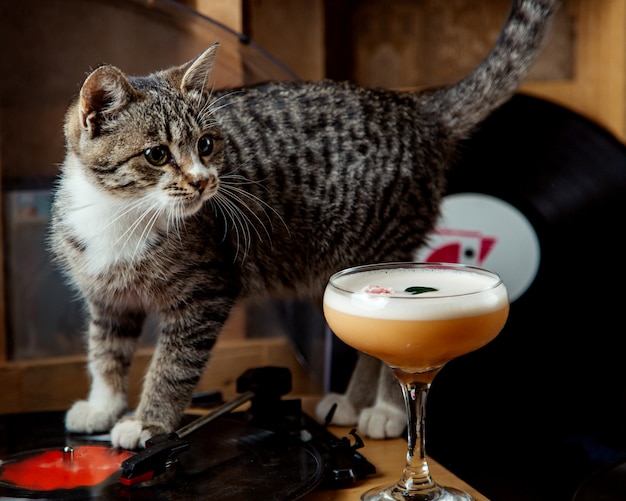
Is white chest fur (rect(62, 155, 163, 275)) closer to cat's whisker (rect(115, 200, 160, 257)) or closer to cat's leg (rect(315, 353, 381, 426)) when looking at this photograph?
cat's whisker (rect(115, 200, 160, 257))

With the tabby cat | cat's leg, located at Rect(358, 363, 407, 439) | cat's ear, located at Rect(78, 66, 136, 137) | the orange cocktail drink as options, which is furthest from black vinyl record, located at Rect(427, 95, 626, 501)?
cat's ear, located at Rect(78, 66, 136, 137)

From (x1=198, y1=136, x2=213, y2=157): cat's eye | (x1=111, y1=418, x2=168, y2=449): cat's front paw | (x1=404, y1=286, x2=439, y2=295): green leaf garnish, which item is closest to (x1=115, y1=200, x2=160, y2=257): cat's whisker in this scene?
(x1=198, y1=136, x2=213, y2=157): cat's eye

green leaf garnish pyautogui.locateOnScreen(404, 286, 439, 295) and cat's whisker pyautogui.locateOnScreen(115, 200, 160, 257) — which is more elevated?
cat's whisker pyautogui.locateOnScreen(115, 200, 160, 257)

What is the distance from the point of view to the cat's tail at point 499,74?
1.38m

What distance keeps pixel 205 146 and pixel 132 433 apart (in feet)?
1.40

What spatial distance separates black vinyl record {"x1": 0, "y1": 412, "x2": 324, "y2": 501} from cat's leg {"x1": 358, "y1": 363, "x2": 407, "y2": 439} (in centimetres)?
16

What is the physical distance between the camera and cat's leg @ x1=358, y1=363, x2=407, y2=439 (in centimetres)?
132

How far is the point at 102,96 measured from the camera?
3.56 feet

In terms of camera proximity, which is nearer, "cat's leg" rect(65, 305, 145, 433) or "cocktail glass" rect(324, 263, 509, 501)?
"cocktail glass" rect(324, 263, 509, 501)

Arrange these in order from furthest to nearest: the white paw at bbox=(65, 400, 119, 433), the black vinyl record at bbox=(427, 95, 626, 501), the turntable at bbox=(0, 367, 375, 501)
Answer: the black vinyl record at bbox=(427, 95, 626, 501)
the white paw at bbox=(65, 400, 119, 433)
the turntable at bbox=(0, 367, 375, 501)

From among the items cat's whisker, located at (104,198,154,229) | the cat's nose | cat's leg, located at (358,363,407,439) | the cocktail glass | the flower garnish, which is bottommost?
cat's leg, located at (358,363,407,439)

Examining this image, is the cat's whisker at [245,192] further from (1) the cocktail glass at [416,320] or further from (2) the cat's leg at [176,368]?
(1) the cocktail glass at [416,320]

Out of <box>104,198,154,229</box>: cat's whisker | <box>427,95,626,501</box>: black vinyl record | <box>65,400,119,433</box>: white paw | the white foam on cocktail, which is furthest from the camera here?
<box>427,95,626,501</box>: black vinyl record

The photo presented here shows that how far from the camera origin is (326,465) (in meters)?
1.14
